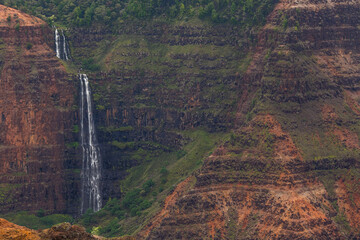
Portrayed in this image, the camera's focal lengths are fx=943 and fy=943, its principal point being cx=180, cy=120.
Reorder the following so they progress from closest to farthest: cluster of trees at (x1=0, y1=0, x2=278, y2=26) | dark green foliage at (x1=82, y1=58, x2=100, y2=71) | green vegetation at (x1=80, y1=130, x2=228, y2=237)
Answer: green vegetation at (x1=80, y1=130, x2=228, y2=237)
cluster of trees at (x1=0, y1=0, x2=278, y2=26)
dark green foliage at (x1=82, y1=58, x2=100, y2=71)

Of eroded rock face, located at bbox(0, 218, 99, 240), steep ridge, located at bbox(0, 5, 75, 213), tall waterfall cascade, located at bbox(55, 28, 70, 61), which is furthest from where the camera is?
tall waterfall cascade, located at bbox(55, 28, 70, 61)

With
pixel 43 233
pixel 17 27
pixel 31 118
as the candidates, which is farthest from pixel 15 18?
pixel 43 233

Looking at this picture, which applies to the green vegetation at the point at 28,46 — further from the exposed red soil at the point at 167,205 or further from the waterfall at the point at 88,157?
the exposed red soil at the point at 167,205

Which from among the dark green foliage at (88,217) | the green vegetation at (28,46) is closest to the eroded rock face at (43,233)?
the dark green foliage at (88,217)

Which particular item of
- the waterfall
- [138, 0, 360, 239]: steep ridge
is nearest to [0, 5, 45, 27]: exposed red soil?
the waterfall

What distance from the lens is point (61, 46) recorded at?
367 ft

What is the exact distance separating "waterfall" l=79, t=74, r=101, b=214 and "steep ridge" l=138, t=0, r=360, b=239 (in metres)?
17.8

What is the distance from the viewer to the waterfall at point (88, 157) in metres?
106

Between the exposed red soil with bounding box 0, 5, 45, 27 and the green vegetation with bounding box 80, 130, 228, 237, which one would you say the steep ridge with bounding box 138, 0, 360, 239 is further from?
the exposed red soil with bounding box 0, 5, 45, 27

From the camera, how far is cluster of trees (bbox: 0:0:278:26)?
4220 inches

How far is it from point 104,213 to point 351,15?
33571mm

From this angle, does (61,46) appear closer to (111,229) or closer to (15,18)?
(15,18)

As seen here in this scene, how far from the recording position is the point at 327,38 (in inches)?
3851

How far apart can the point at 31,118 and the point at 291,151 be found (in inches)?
1267
